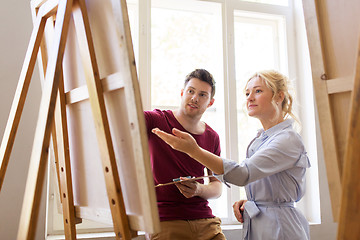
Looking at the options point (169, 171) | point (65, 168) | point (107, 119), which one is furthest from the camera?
point (169, 171)

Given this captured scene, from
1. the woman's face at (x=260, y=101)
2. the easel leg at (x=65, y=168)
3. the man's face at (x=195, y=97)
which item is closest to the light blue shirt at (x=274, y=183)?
the woman's face at (x=260, y=101)

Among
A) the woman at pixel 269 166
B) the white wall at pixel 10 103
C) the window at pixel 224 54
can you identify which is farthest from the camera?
the window at pixel 224 54

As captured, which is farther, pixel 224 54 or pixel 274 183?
pixel 224 54

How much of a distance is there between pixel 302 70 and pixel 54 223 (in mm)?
2123

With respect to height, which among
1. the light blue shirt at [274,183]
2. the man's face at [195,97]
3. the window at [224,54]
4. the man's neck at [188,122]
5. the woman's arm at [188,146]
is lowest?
the light blue shirt at [274,183]

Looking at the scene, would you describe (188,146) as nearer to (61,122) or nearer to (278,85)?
(61,122)

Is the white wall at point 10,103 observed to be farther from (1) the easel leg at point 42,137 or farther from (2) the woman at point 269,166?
(2) the woman at point 269,166

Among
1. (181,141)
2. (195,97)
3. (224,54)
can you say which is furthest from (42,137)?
(224,54)

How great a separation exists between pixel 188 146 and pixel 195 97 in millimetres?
577

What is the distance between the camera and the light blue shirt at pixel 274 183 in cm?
164

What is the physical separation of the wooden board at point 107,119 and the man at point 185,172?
0.52 metres

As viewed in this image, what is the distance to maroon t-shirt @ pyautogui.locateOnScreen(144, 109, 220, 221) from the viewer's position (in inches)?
76.0

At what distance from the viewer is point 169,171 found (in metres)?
1.98

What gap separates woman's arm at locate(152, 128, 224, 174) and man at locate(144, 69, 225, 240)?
256 millimetres
